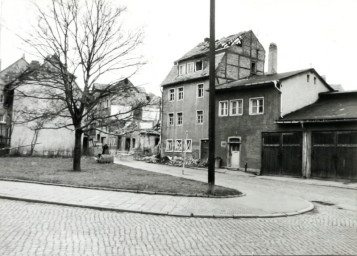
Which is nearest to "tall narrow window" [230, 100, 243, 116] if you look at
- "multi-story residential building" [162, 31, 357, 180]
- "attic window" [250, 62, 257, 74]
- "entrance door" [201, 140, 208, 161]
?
"multi-story residential building" [162, 31, 357, 180]

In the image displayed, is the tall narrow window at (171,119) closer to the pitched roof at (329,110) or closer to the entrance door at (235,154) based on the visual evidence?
the entrance door at (235,154)

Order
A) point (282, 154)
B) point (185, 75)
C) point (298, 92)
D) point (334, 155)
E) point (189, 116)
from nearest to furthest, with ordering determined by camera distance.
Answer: point (334, 155), point (282, 154), point (298, 92), point (189, 116), point (185, 75)

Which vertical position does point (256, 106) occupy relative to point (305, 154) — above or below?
above

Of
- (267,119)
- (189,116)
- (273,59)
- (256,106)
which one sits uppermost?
(273,59)

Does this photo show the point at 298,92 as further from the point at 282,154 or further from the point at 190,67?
the point at 190,67

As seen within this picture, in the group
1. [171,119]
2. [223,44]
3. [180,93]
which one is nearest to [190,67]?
[180,93]

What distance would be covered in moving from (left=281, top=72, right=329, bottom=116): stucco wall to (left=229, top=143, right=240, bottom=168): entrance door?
16.0ft

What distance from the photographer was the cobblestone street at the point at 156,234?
5.96m

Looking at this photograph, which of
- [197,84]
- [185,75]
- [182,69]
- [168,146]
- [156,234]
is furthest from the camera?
[182,69]

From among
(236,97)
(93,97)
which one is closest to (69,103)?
(93,97)

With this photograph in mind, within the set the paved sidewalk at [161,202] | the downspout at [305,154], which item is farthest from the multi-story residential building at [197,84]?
the paved sidewalk at [161,202]

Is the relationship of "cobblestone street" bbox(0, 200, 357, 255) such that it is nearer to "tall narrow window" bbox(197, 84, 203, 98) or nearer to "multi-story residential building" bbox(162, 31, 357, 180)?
"multi-story residential building" bbox(162, 31, 357, 180)

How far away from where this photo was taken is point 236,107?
28.0m

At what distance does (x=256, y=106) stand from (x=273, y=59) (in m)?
7.22
